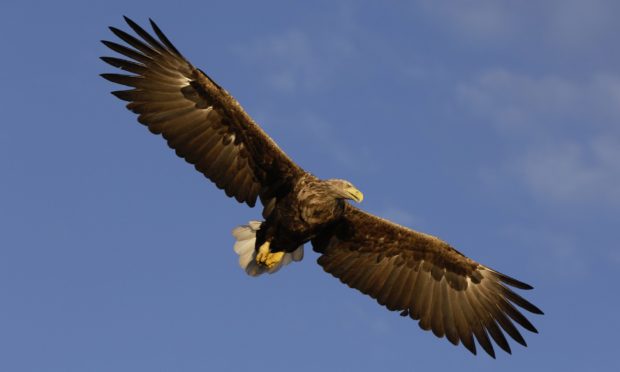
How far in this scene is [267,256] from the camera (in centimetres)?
1426

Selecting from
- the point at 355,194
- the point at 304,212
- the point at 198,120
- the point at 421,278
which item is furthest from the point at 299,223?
the point at 421,278

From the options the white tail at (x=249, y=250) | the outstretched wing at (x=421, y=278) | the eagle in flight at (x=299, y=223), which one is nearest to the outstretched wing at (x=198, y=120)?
the eagle in flight at (x=299, y=223)

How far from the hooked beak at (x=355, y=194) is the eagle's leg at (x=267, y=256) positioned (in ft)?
4.47

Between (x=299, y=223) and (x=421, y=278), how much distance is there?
7.40ft

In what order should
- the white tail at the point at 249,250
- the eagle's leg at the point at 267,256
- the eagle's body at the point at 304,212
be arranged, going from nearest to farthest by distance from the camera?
the eagle's body at the point at 304,212 → the eagle's leg at the point at 267,256 → the white tail at the point at 249,250

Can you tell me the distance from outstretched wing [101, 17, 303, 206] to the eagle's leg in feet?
2.23

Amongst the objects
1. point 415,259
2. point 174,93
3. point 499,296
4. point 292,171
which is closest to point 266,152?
point 292,171

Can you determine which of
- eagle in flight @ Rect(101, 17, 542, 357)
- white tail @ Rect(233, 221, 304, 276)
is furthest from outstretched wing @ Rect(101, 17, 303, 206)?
white tail @ Rect(233, 221, 304, 276)

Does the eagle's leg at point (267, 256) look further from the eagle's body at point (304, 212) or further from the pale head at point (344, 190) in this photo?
the pale head at point (344, 190)

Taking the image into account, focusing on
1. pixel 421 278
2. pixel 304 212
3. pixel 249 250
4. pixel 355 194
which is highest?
pixel 421 278

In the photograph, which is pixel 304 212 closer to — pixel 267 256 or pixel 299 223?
pixel 299 223

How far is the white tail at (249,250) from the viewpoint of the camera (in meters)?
14.3

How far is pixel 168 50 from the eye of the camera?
45.0 feet

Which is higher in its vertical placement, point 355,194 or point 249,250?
point 355,194
